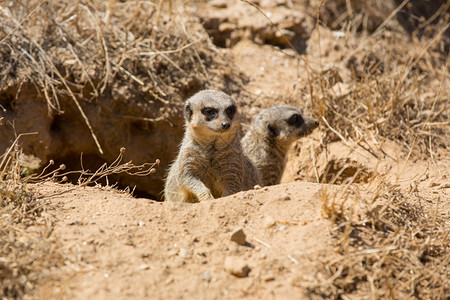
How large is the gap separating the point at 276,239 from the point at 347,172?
2610 mm

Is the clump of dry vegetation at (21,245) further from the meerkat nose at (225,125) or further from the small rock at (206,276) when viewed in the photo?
the meerkat nose at (225,125)

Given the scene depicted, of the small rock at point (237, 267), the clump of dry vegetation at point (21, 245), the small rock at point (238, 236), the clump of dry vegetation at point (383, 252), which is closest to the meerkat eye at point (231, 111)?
the clump of dry vegetation at point (383, 252)

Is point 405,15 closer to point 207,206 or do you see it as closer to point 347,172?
point 347,172

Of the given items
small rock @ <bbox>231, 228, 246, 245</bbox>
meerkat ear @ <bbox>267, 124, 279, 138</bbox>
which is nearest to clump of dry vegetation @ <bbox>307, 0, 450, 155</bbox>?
meerkat ear @ <bbox>267, 124, 279, 138</bbox>

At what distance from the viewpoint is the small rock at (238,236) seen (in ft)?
8.62

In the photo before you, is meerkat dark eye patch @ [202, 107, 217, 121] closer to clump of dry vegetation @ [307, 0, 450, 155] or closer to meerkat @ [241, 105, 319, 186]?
meerkat @ [241, 105, 319, 186]

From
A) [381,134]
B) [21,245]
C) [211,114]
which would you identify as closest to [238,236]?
[21,245]

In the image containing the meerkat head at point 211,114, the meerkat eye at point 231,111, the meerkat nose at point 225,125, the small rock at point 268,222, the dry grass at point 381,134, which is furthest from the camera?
the meerkat eye at point 231,111

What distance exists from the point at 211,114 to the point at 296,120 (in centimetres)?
140

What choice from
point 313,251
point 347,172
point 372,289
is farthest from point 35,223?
point 347,172

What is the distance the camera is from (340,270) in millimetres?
2400

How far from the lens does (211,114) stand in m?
4.04

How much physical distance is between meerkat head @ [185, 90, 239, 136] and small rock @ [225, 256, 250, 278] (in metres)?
1.61

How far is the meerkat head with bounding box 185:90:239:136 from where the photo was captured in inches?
156
